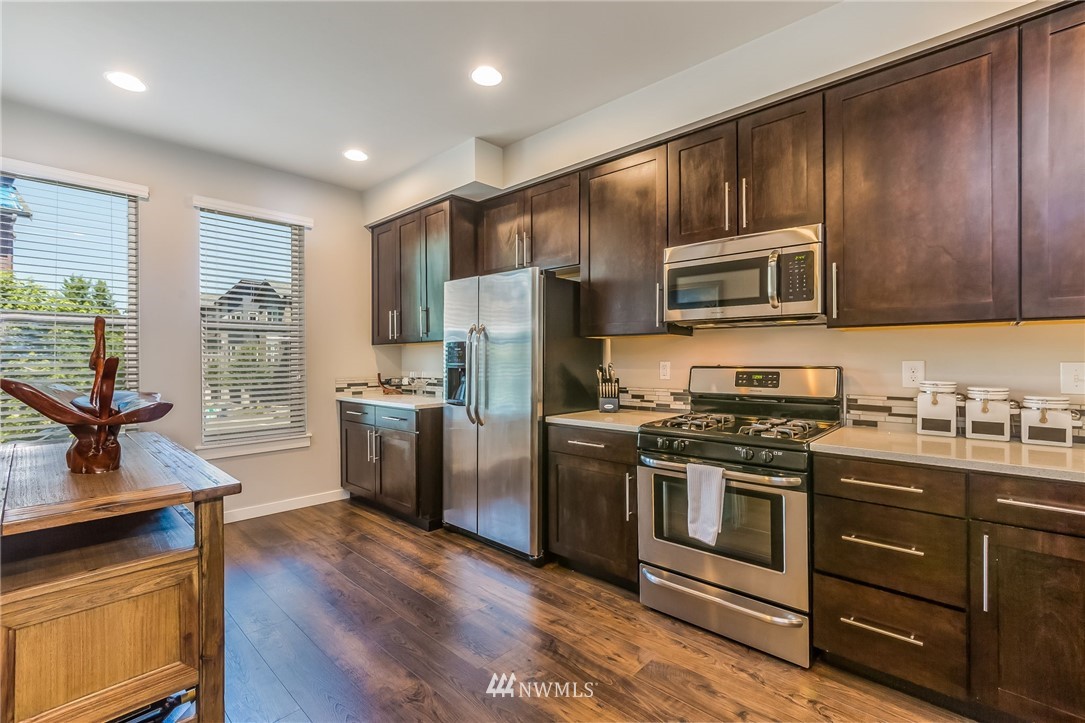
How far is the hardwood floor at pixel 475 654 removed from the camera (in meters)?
1.77

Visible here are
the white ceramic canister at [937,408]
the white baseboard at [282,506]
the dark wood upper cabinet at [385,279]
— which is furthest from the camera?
the dark wood upper cabinet at [385,279]

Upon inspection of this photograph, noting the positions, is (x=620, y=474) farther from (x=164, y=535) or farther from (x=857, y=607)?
(x=164, y=535)

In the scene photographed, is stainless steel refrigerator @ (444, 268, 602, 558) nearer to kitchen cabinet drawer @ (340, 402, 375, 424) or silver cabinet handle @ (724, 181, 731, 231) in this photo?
kitchen cabinet drawer @ (340, 402, 375, 424)

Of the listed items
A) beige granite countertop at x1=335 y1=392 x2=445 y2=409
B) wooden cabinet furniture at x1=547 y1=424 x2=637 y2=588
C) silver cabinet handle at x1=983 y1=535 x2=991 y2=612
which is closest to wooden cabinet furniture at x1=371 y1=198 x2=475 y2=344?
beige granite countertop at x1=335 y1=392 x2=445 y2=409

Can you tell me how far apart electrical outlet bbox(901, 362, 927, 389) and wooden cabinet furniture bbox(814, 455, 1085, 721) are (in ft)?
2.24

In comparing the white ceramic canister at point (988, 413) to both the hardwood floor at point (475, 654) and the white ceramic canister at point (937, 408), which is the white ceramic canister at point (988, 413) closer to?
the white ceramic canister at point (937, 408)

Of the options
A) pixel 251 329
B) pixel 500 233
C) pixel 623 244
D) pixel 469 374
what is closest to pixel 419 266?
pixel 500 233

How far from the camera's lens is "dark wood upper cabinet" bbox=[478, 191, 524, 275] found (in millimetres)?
3549

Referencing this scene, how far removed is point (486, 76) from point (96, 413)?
232 centimetres

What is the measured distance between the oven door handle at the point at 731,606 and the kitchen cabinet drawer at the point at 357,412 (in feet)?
8.34

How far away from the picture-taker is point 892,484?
1822 mm

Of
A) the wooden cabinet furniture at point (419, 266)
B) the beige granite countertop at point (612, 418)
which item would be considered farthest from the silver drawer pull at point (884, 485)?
the wooden cabinet furniture at point (419, 266)

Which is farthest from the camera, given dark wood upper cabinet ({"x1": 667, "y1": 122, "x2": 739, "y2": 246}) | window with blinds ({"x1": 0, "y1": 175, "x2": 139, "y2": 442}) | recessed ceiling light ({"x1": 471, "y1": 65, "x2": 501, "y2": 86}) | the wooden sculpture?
window with blinds ({"x1": 0, "y1": 175, "x2": 139, "y2": 442})

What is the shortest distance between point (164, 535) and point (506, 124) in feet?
9.41
